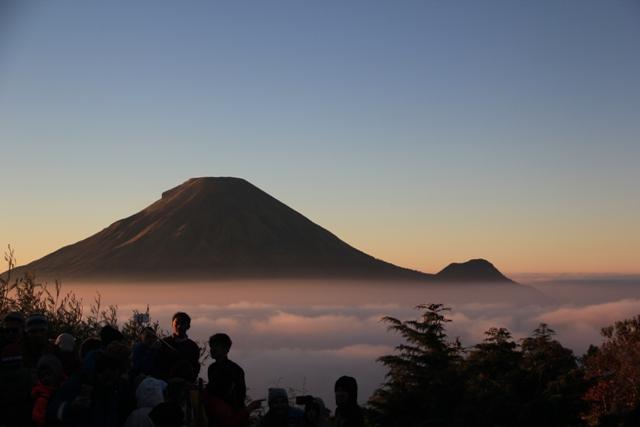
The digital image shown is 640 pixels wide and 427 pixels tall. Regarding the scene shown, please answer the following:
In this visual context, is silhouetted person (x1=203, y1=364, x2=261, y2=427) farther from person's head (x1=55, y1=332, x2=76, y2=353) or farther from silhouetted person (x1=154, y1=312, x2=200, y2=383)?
person's head (x1=55, y1=332, x2=76, y2=353)

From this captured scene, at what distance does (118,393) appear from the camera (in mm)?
8469

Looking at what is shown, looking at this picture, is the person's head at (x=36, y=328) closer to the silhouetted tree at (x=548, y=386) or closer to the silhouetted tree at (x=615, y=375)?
the silhouetted tree at (x=615, y=375)

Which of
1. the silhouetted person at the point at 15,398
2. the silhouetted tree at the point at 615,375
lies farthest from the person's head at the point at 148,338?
the silhouetted tree at the point at 615,375

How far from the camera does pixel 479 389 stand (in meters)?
38.8

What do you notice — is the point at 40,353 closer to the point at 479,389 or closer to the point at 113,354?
the point at 113,354

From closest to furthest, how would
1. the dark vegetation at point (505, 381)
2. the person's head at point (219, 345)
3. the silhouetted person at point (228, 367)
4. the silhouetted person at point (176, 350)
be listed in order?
the silhouetted person at point (228, 367), the person's head at point (219, 345), the silhouetted person at point (176, 350), the dark vegetation at point (505, 381)

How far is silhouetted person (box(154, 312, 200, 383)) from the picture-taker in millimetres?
10406

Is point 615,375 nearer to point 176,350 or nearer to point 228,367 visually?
point 176,350

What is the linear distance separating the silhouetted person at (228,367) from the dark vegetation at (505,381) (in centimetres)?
1819

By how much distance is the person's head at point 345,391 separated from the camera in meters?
8.88

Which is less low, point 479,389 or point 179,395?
point 179,395

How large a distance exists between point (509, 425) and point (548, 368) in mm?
3310

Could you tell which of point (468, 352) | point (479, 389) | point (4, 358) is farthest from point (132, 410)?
point (468, 352)

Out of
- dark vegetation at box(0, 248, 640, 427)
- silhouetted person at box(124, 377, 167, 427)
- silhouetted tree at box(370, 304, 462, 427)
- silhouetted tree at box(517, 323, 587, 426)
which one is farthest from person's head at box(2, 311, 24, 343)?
silhouetted tree at box(370, 304, 462, 427)
